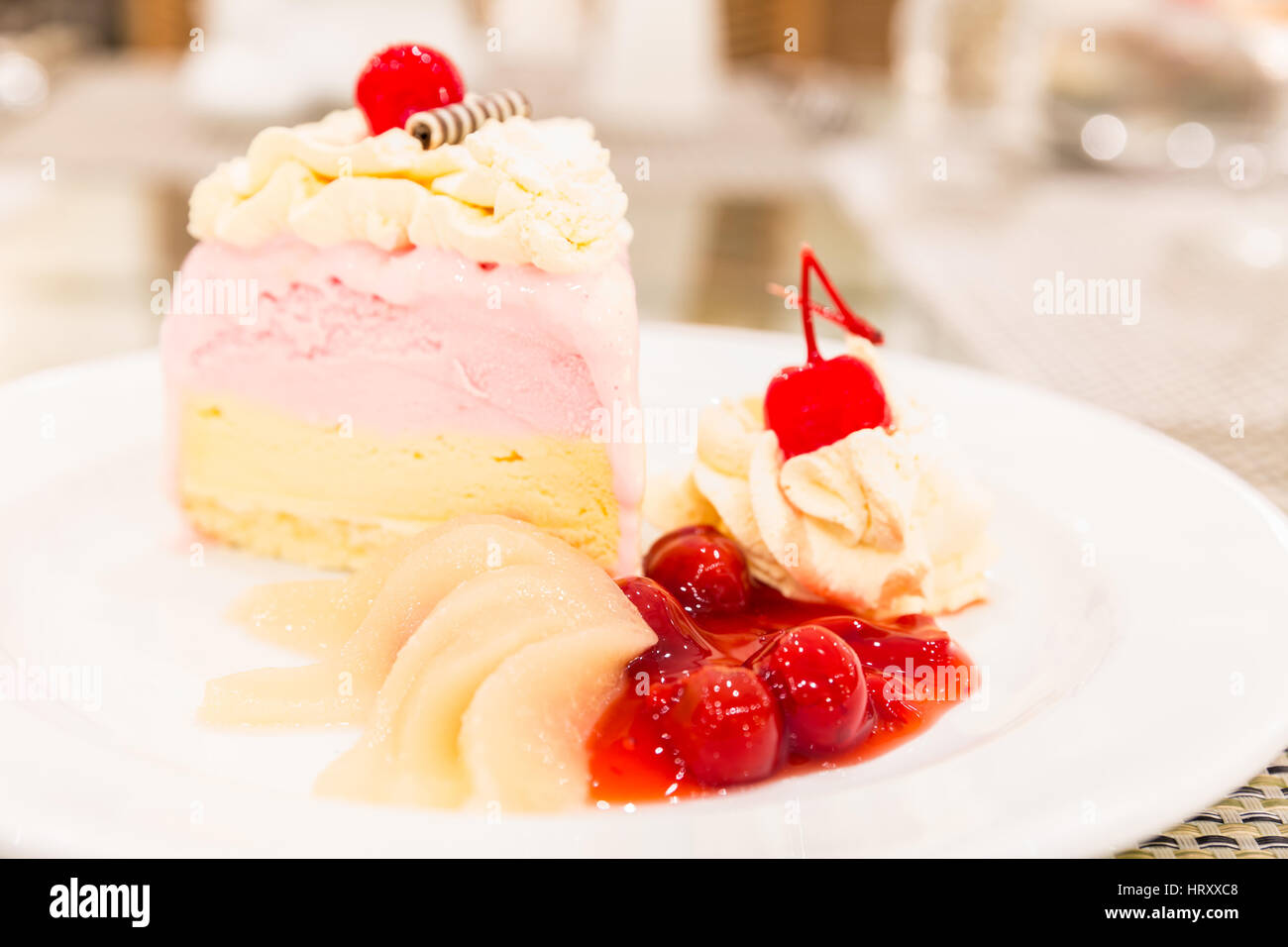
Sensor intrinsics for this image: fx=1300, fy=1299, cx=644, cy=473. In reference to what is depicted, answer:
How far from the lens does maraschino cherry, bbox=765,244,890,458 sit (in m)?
1.99

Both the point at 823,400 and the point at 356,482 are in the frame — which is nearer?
the point at 823,400

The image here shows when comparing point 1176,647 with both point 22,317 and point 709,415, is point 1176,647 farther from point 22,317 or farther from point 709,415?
point 22,317

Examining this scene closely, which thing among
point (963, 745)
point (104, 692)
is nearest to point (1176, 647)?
point (963, 745)

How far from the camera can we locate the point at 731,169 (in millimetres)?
5000

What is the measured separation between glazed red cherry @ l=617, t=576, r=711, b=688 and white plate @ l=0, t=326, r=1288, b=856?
9.5 inches

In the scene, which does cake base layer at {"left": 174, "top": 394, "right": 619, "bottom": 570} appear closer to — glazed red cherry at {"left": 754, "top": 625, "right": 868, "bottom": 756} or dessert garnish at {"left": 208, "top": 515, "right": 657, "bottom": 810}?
dessert garnish at {"left": 208, "top": 515, "right": 657, "bottom": 810}

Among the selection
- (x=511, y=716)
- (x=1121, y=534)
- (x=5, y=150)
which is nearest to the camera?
(x=511, y=716)

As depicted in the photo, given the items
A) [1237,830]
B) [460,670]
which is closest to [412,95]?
[460,670]

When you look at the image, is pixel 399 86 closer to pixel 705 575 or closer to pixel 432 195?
pixel 432 195

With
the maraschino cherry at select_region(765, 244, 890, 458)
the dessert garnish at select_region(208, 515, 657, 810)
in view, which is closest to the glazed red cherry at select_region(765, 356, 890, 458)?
the maraschino cherry at select_region(765, 244, 890, 458)

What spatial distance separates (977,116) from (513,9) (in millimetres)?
2945

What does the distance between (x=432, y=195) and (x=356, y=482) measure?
53cm

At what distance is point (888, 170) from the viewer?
17.0ft

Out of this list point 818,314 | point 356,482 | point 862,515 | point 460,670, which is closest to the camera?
point 460,670
